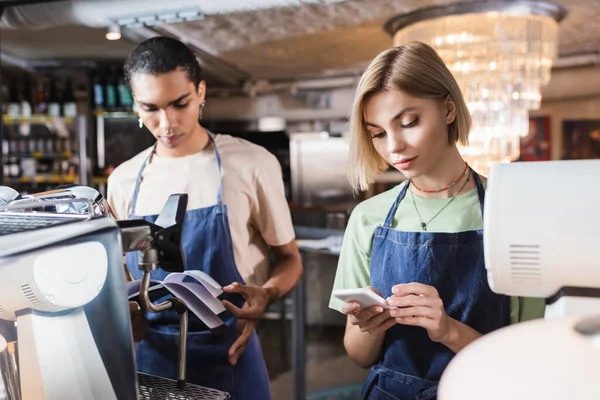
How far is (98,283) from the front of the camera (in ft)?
2.94

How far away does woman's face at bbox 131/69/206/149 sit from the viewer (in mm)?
1694

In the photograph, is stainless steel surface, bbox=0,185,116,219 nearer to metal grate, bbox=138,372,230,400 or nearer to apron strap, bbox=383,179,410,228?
metal grate, bbox=138,372,230,400

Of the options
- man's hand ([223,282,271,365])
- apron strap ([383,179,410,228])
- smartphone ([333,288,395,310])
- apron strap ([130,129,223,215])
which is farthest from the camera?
apron strap ([130,129,223,215])

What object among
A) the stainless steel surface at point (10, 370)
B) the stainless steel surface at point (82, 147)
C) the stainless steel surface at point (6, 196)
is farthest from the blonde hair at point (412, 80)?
the stainless steel surface at point (82, 147)

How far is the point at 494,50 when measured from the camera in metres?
4.95

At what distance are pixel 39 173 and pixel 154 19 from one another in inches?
175

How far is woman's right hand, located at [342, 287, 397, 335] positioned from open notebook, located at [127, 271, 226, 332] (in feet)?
0.98

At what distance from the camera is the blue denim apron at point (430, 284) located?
130 cm

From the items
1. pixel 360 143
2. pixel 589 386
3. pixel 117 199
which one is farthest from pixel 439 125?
pixel 117 199

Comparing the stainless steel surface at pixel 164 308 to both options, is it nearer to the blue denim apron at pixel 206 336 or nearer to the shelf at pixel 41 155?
the blue denim apron at pixel 206 336

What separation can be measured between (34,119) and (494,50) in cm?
511

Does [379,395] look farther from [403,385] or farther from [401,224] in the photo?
[401,224]

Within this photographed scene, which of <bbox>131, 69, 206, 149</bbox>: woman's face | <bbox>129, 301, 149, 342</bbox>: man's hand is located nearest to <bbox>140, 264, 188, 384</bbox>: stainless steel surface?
<bbox>129, 301, 149, 342</bbox>: man's hand

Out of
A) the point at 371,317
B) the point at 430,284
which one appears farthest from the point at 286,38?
the point at 371,317
